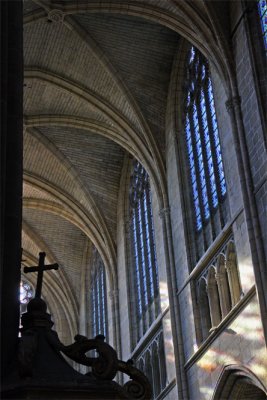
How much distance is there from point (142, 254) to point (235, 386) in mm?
7587

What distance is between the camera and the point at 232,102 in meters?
16.1

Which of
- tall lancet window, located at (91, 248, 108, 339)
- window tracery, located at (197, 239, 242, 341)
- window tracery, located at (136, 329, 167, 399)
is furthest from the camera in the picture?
tall lancet window, located at (91, 248, 108, 339)

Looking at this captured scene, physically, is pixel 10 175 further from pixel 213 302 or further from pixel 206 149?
pixel 206 149

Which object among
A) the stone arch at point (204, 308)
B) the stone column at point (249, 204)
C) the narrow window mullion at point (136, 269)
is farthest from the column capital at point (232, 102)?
the narrow window mullion at point (136, 269)

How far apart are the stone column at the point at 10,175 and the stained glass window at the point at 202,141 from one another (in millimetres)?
11429

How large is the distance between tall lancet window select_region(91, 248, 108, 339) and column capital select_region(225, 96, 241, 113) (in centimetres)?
1187

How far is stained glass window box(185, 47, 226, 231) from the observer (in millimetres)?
17562

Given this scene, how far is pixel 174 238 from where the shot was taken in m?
19.5

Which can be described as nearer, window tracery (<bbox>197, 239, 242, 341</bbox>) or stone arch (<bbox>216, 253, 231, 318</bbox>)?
window tracery (<bbox>197, 239, 242, 341</bbox>)

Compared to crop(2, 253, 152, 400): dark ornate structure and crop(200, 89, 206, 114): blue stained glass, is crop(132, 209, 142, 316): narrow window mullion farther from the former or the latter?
crop(2, 253, 152, 400): dark ornate structure

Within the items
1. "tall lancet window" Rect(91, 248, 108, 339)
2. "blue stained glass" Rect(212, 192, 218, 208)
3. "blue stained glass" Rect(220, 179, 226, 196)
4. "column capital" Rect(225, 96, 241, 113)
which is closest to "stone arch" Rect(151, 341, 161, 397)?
"blue stained glass" Rect(212, 192, 218, 208)

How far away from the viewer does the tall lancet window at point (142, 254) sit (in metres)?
21.5

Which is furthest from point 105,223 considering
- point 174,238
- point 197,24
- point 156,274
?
point 197,24

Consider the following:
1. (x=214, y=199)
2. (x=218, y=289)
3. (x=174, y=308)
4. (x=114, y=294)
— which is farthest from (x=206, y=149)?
(x=114, y=294)
